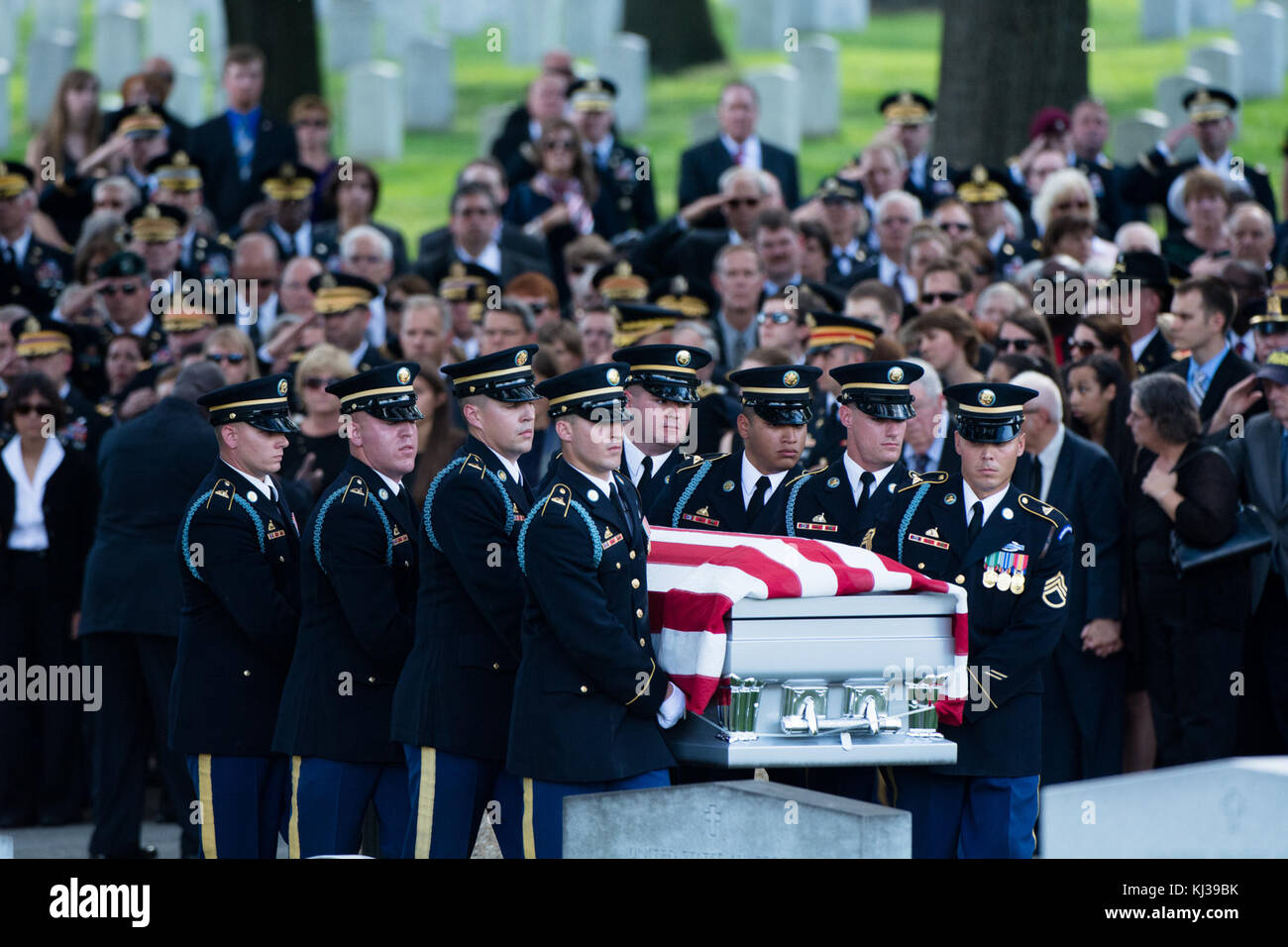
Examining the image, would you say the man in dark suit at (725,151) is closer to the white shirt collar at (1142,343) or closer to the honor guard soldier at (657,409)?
the white shirt collar at (1142,343)

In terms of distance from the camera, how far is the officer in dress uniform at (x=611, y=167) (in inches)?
508

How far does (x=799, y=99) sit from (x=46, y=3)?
1040 centimetres

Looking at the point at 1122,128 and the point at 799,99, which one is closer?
the point at 1122,128

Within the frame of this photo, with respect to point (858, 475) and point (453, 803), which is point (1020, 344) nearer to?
point (858, 475)

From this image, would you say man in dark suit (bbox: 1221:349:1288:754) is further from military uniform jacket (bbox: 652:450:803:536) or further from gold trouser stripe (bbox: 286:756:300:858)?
gold trouser stripe (bbox: 286:756:300:858)

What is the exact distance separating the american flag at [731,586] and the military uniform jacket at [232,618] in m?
1.29

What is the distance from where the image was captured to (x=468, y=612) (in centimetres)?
616

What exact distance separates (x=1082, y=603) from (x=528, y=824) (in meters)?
2.98

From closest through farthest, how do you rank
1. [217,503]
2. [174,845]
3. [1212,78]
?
1. [217,503]
2. [174,845]
3. [1212,78]

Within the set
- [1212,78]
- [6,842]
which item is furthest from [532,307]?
[1212,78]

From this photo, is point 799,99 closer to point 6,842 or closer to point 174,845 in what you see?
point 174,845

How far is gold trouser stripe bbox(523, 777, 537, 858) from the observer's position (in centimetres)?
589
